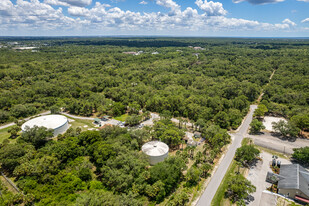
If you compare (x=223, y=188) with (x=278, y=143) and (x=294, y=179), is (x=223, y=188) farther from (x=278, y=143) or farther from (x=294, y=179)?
→ (x=278, y=143)

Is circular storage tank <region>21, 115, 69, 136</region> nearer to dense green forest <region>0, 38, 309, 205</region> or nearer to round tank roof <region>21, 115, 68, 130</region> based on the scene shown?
round tank roof <region>21, 115, 68, 130</region>

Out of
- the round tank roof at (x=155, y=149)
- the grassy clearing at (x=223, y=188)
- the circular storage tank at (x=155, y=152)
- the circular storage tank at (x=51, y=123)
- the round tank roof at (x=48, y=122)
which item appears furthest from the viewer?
the round tank roof at (x=48, y=122)

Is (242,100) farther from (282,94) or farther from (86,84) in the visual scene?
(86,84)

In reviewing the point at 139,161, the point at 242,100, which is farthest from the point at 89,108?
the point at 242,100

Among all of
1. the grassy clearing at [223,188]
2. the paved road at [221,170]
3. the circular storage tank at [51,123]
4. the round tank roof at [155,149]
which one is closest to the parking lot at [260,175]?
the grassy clearing at [223,188]

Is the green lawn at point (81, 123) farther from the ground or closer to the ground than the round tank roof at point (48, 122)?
closer to the ground

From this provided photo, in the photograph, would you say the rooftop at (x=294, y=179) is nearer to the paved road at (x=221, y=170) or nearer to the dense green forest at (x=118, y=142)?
the paved road at (x=221, y=170)
